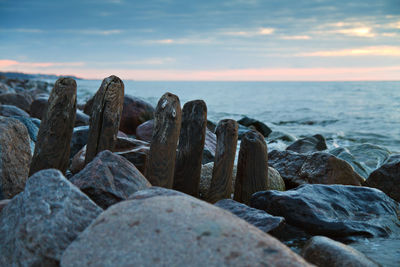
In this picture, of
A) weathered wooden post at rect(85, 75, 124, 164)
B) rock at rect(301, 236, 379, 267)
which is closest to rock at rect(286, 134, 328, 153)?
weathered wooden post at rect(85, 75, 124, 164)

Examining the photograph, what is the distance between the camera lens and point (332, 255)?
316 cm

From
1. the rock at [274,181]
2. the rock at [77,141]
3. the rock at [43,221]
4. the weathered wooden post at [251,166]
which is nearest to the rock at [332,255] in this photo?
the weathered wooden post at [251,166]

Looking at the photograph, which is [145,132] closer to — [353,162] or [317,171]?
[317,171]

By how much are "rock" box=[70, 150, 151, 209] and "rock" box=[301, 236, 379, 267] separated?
171 centimetres

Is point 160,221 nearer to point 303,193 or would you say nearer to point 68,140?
point 68,140

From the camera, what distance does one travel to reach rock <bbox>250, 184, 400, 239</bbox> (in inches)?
170

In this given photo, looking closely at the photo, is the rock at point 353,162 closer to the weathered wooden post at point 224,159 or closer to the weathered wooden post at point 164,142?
the weathered wooden post at point 224,159

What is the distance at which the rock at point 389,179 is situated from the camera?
20.1 ft

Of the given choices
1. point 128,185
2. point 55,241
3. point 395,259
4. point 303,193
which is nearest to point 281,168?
point 303,193

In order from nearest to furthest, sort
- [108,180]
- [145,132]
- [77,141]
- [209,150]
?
[108,180] → [209,150] → [77,141] → [145,132]

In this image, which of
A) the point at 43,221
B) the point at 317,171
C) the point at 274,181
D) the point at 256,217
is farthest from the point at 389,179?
the point at 43,221

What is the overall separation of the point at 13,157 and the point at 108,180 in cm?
146

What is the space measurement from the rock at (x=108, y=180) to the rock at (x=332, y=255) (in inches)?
67.4

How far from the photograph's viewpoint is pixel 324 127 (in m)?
20.3
